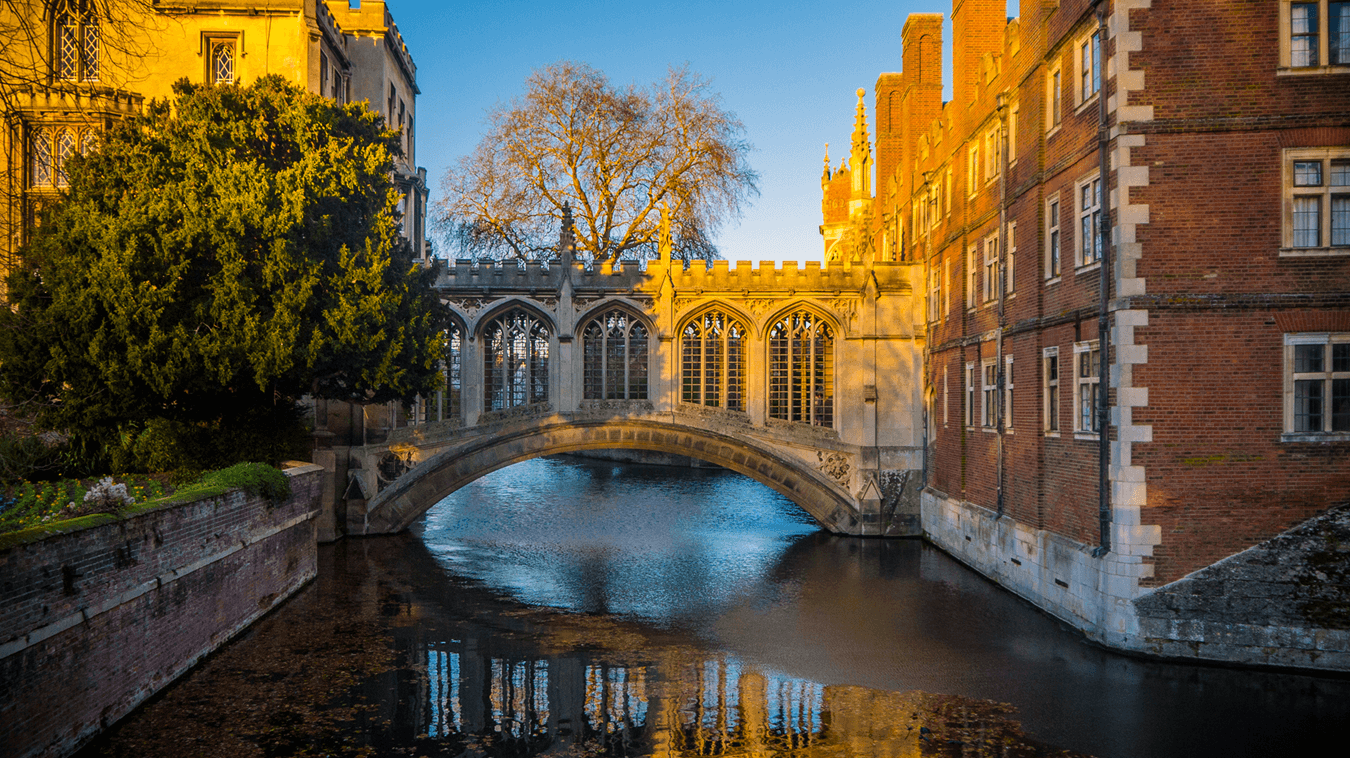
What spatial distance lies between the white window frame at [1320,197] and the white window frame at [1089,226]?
2.41 m

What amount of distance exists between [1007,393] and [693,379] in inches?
390

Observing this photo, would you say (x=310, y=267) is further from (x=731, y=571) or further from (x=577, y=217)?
(x=577, y=217)

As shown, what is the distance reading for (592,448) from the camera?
83.8ft

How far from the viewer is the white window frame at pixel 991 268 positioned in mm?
20047

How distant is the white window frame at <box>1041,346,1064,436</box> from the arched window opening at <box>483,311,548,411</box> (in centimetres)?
1382

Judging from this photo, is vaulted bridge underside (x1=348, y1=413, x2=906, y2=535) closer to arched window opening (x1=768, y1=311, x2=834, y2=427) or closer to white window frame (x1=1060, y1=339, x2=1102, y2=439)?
arched window opening (x1=768, y1=311, x2=834, y2=427)

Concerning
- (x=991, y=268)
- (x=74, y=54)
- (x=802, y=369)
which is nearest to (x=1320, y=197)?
(x=991, y=268)

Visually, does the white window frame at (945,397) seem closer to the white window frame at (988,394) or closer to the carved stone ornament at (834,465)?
the white window frame at (988,394)

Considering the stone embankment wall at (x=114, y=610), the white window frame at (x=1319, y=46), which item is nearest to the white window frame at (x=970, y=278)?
the white window frame at (x=1319, y=46)

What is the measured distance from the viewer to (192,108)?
18031 millimetres

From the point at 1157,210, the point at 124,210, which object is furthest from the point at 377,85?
the point at 1157,210

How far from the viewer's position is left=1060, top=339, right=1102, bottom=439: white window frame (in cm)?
1462

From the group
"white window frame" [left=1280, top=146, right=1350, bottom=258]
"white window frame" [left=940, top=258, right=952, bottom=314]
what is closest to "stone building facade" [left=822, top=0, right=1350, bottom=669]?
"white window frame" [left=1280, top=146, right=1350, bottom=258]

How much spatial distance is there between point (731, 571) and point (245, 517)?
34.9 feet
